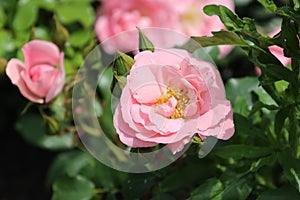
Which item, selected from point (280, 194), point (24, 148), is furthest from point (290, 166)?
point (24, 148)

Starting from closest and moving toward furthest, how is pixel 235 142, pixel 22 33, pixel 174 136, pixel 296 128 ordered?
pixel 174 136, pixel 296 128, pixel 235 142, pixel 22 33

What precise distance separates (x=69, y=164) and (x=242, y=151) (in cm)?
50

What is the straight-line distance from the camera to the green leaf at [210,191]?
1.03 m

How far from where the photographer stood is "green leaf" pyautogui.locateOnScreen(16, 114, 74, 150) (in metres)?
1.50

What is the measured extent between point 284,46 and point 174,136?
0.66ft

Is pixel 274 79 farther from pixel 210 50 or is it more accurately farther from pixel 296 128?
pixel 210 50

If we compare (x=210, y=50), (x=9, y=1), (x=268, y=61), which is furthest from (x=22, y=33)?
(x=268, y=61)

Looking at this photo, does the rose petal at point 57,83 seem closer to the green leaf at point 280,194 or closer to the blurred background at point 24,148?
the green leaf at point 280,194

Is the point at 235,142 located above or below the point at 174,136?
below

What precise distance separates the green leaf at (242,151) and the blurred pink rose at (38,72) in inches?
11.6

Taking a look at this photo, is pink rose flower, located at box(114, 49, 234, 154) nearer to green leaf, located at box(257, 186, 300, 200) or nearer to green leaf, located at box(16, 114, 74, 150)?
green leaf, located at box(257, 186, 300, 200)

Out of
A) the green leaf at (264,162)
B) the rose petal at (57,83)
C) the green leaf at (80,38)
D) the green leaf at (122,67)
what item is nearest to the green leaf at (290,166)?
the green leaf at (264,162)

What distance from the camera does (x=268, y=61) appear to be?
0.98 metres

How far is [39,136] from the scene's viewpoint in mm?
1518
